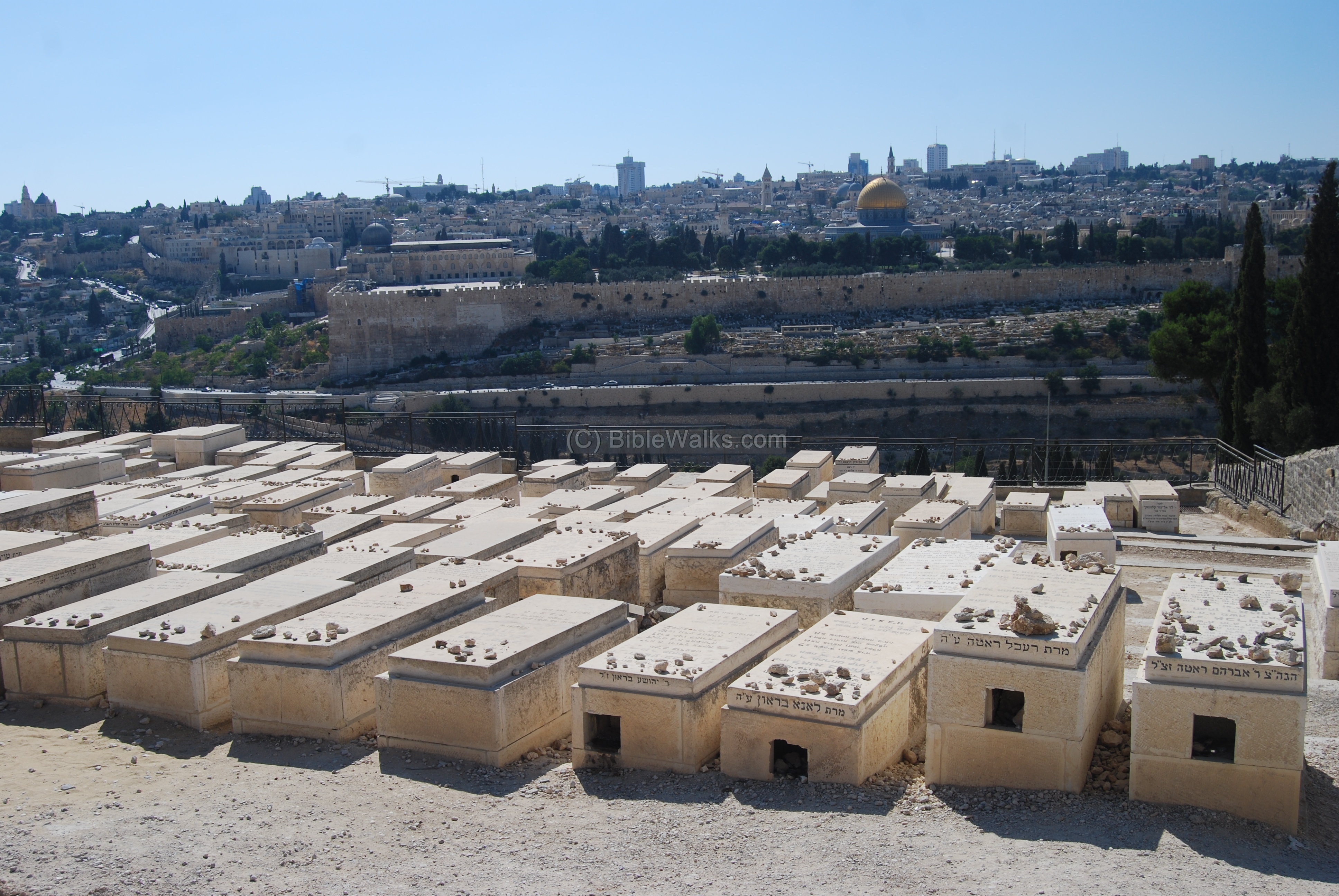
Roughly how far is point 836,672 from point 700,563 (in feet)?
7.15

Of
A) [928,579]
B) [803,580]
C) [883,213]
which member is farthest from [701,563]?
[883,213]

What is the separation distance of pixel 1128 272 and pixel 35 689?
40.1 meters

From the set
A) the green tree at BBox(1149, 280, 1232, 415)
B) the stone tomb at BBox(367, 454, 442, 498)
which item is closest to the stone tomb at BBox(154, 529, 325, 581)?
the stone tomb at BBox(367, 454, 442, 498)

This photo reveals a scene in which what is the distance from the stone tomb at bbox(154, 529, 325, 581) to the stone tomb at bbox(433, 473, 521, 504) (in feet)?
6.18

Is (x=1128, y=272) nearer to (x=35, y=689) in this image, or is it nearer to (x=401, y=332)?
(x=401, y=332)

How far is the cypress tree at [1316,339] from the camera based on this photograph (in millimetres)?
A: 11180

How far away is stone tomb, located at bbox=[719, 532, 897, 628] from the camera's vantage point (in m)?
5.74

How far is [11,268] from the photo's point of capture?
8544cm

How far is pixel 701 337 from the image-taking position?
1387 inches

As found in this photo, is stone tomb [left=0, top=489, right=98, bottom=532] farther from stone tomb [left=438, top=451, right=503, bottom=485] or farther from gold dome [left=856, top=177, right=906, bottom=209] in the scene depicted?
gold dome [left=856, top=177, right=906, bottom=209]

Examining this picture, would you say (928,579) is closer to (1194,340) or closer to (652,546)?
(652,546)

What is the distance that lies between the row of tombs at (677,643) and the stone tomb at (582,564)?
0.02 metres

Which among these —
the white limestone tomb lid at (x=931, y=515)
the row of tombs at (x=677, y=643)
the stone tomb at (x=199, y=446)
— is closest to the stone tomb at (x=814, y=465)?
the white limestone tomb lid at (x=931, y=515)

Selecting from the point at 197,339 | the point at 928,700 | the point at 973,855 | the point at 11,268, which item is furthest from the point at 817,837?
the point at 11,268
